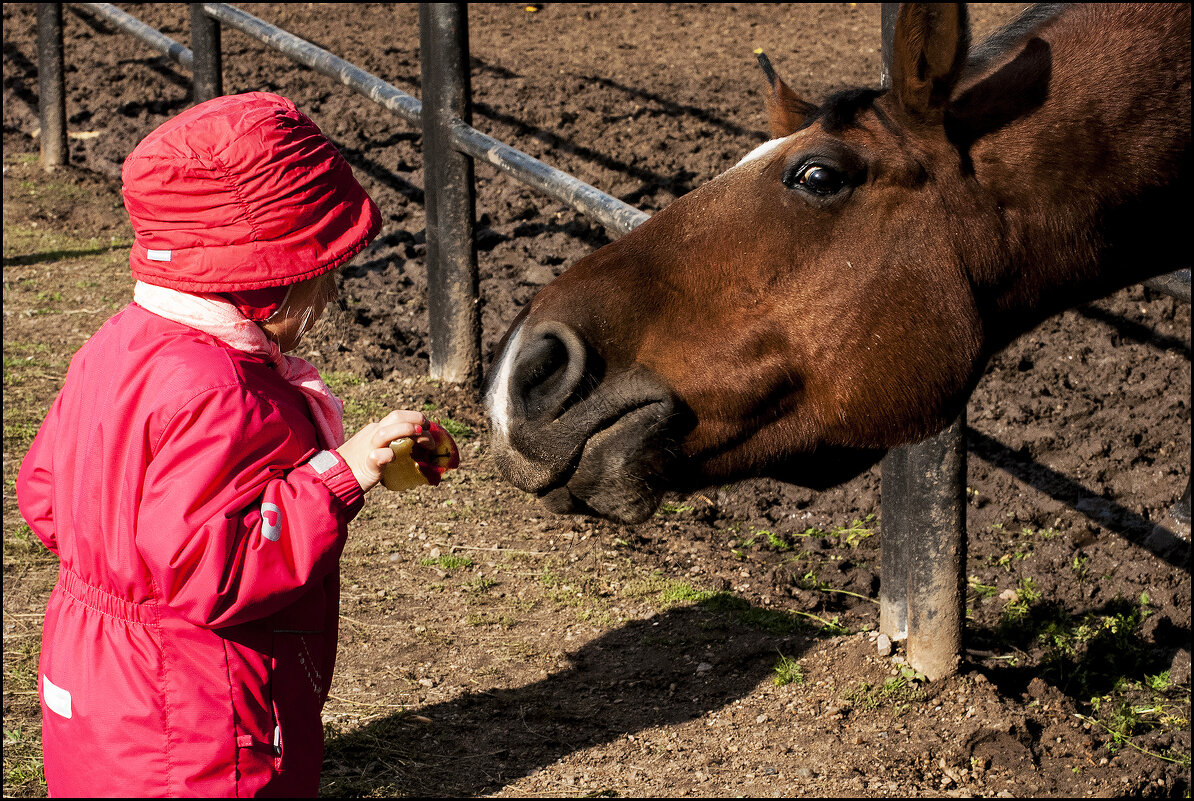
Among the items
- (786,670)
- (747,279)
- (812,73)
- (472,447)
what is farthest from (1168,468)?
(812,73)

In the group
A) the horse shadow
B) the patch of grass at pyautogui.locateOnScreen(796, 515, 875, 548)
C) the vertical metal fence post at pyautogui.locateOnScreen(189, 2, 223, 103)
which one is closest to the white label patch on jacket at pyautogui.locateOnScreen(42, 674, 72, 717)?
the horse shadow

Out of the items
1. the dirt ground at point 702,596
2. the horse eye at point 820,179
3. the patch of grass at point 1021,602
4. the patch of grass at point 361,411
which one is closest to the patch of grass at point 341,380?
the dirt ground at point 702,596

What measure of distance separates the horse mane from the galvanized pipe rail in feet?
2.42

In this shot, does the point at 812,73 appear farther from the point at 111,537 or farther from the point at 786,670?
the point at 111,537

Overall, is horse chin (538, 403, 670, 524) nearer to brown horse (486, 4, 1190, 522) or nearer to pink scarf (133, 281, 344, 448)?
brown horse (486, 4, 1190, 522)

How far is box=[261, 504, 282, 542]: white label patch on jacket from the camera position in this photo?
1729 mm

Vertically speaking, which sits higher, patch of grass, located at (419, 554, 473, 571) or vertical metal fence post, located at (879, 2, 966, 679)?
vertical metal fence post, located at (879, 2, 966, 679)

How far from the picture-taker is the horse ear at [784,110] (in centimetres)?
222

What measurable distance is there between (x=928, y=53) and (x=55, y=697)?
5.85 feet

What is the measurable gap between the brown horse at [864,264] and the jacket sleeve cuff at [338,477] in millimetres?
304

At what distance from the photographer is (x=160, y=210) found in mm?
1803

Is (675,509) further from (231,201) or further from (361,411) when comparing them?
(231,201)

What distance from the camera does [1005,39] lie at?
6.86 ft

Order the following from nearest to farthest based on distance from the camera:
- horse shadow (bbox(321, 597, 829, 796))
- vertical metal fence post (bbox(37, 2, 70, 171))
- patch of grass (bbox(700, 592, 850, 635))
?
horse shadow (bbox(321, 597, 829, 796)), patch of grass (bbox(700, 592, 850, 635)), vertical metal fence post (bbox(37, 2, 70, 171))
